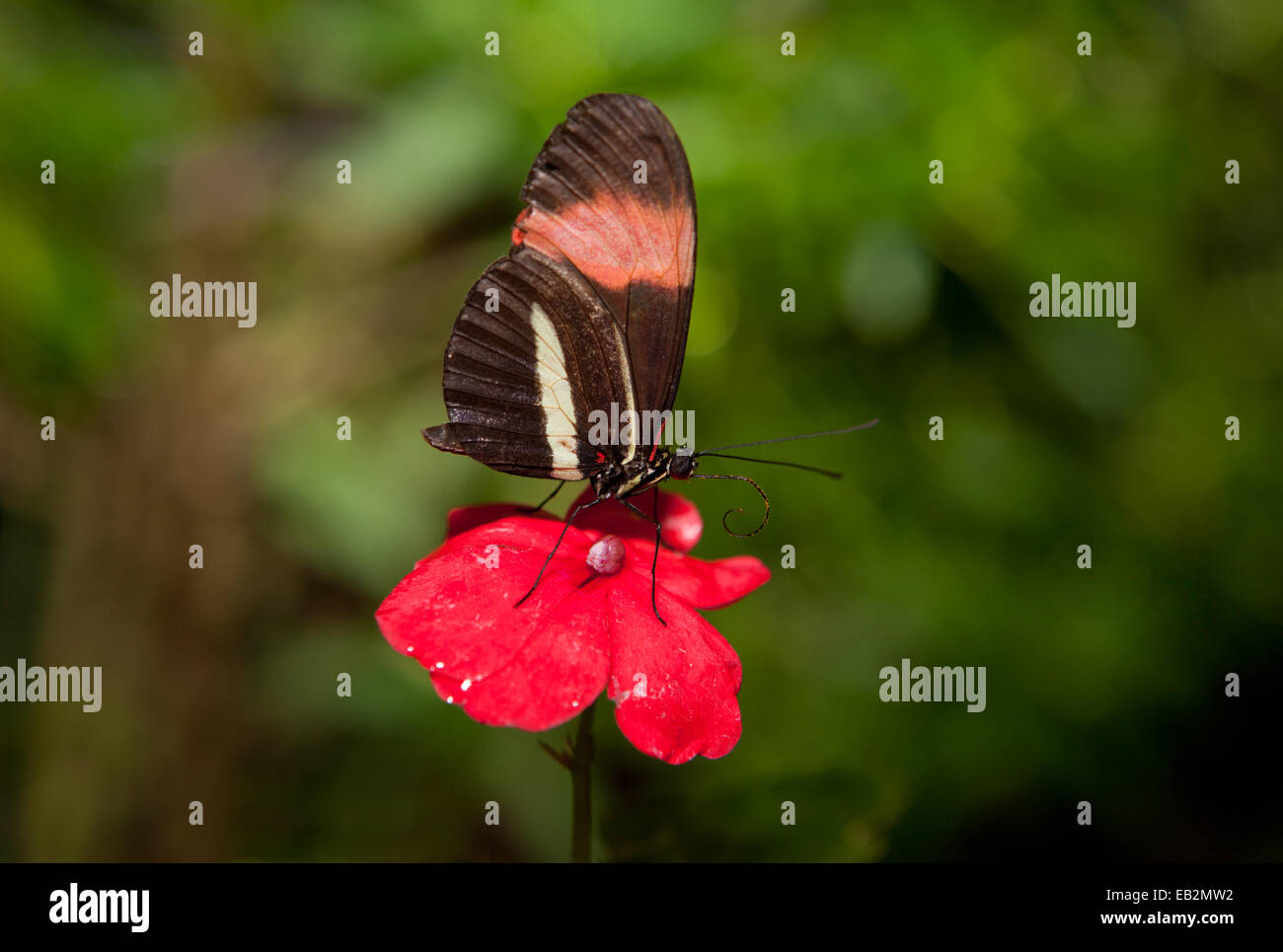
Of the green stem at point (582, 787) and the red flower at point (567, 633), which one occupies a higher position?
the red flower at point (567, 633)

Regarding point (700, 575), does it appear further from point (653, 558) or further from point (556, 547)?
point (556, 547)
